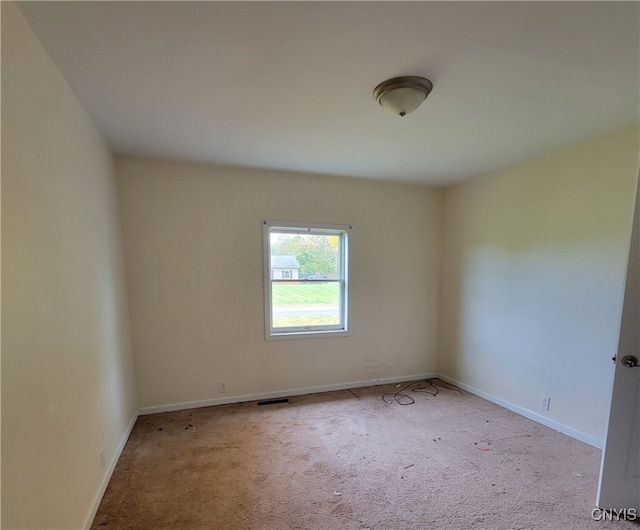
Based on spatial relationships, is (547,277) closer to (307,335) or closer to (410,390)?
(410,390)

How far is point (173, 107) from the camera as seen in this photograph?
79.0 inches

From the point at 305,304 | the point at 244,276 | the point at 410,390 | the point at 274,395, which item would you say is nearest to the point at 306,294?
the point at 305,304

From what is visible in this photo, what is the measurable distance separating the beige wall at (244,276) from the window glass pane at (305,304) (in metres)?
0.20

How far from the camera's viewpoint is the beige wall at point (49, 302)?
1.15 metres

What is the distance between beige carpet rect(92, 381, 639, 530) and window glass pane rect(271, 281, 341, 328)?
3.16 feet

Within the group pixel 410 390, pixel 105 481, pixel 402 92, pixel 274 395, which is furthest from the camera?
pixel 410 390

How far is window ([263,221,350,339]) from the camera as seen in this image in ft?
11.6

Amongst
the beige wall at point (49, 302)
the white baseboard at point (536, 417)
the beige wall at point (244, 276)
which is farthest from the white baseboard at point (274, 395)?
the beige wall at point (49, 302)

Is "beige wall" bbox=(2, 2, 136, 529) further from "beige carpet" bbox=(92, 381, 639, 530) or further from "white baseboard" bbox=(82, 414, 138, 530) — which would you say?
"beige carpet" bbox=(92, 381, 639, 530)

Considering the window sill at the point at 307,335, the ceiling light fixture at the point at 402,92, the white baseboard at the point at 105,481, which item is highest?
the ceiling light fixture at the point at 402,92

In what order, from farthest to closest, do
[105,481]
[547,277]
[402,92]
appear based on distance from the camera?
[547,277]
[105,481]
[402,92]

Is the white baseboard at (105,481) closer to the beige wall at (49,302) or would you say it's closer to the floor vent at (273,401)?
the beige wall at (49,302)

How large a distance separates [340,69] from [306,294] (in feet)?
8.20

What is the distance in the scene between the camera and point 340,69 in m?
1.62
